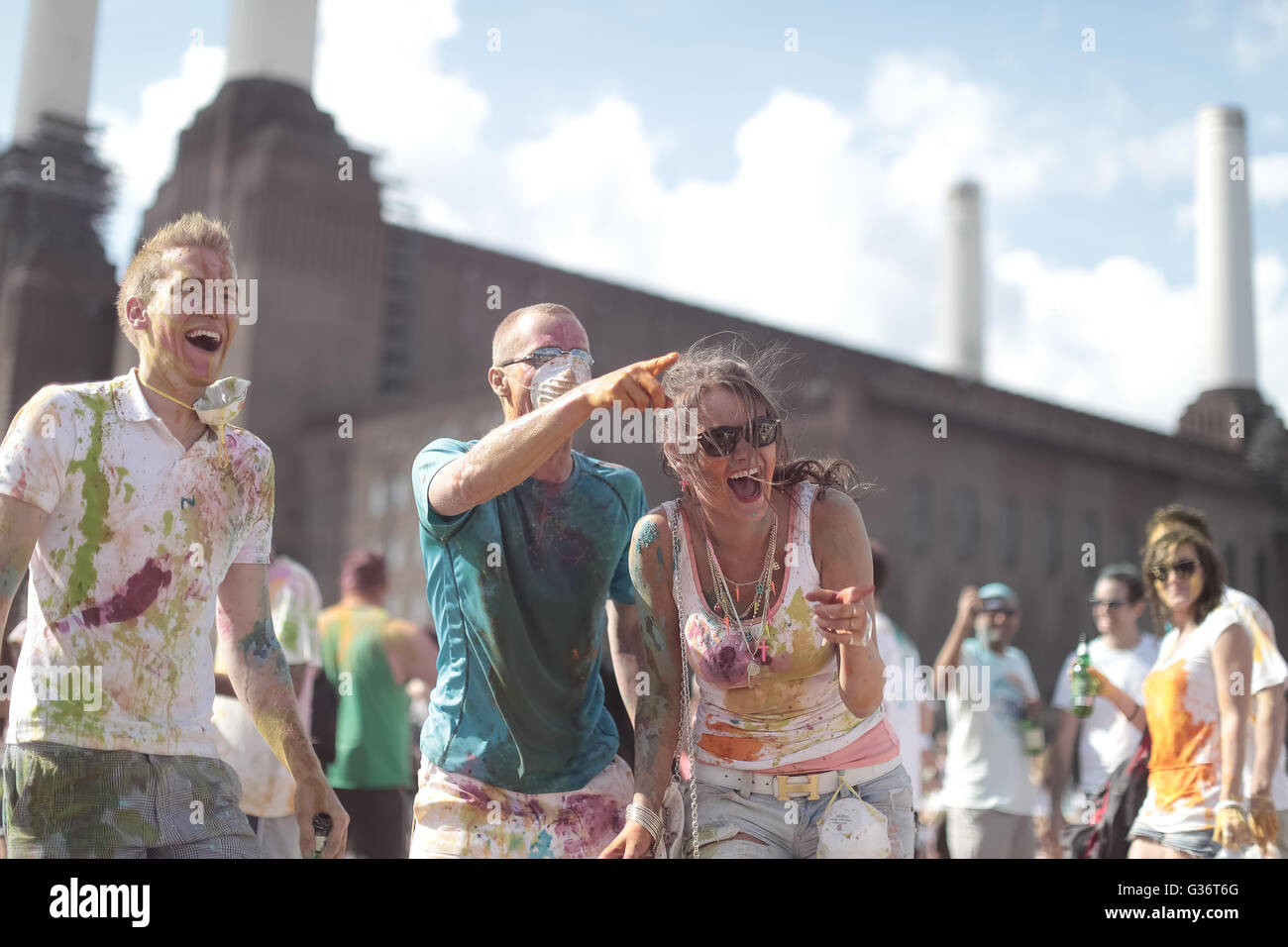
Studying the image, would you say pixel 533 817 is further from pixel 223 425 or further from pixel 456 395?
pixel 456 395

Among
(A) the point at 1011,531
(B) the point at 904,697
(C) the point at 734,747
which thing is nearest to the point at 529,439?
(C) the point at 734,747

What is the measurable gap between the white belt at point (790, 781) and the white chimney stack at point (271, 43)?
4916 centimetres

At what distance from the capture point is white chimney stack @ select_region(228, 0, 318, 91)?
4847cm

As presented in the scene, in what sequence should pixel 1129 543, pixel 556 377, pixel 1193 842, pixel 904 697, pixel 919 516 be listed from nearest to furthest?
pixel 556 377 → pixel 1193 842 → pixel 904 697 → pixel 919 516 → pixel 1129 543

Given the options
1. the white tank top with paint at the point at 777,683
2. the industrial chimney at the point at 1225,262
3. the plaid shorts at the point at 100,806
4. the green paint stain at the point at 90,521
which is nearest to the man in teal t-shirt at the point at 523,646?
the white tank top with paint at the point at 777,683

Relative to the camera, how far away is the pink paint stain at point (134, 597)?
3.14 meters

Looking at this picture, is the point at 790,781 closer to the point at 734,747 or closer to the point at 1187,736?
the point at 734,747

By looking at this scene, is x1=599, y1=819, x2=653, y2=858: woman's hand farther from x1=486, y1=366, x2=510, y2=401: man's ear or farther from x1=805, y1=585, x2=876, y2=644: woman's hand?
x1=486, y1=366, x2=510, y2=401: man's ear

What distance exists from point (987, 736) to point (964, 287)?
53.4 metres

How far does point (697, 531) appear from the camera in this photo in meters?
3.39

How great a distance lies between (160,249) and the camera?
345 centimetres

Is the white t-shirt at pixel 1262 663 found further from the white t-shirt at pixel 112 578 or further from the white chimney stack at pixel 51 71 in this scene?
the white chimney stack at pixel 51 71
